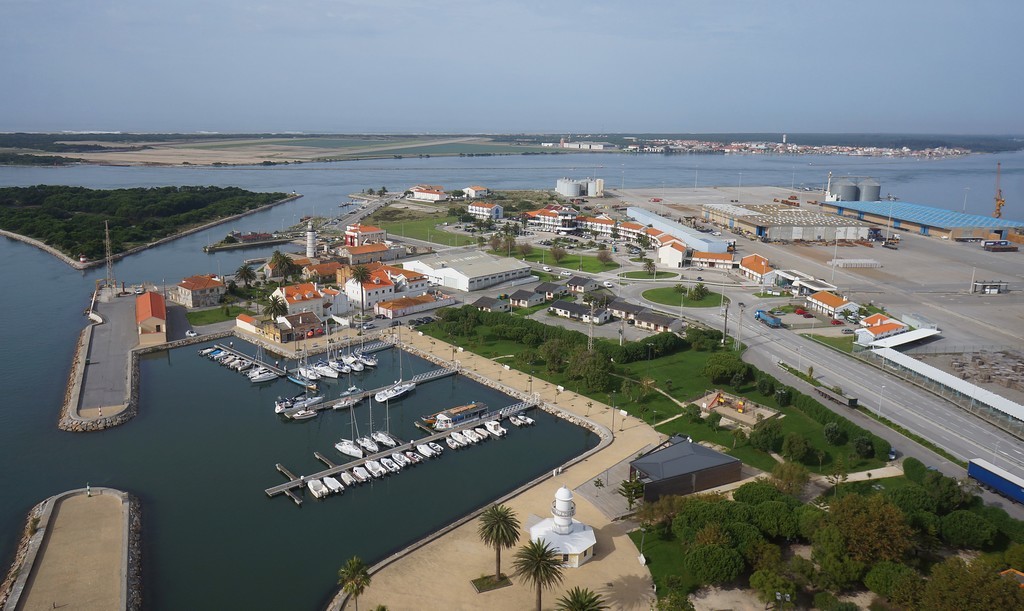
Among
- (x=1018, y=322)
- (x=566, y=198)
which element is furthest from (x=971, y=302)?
(x=566, y=198)

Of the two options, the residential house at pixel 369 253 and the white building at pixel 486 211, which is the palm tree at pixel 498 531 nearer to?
the residential house at pixel 369 253

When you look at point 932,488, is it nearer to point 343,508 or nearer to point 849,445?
point 849,445

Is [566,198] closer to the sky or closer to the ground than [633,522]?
closer to the sky

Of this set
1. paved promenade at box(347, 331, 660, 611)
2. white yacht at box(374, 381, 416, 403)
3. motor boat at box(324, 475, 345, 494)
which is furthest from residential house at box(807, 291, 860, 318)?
motor boat at box(324, 475, 345, 494)

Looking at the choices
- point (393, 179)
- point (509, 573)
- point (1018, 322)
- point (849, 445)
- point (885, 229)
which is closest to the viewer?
point (509, 573)

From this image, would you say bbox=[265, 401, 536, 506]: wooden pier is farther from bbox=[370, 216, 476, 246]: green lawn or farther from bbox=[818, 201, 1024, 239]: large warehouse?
bbox=[818, 201, 1024, 239]: large warehouse

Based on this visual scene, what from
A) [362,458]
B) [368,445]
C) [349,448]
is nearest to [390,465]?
[362,458]
